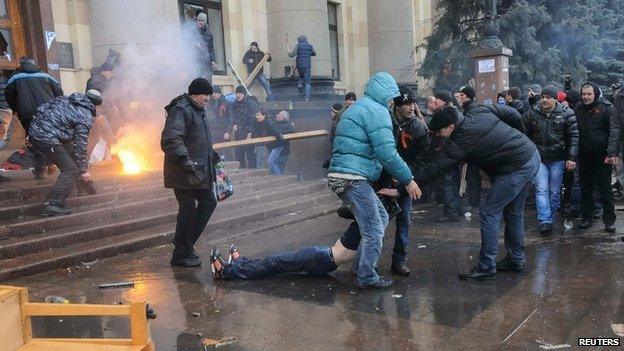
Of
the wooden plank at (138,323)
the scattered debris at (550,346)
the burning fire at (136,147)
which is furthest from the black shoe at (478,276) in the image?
the burning fire at (136,147)

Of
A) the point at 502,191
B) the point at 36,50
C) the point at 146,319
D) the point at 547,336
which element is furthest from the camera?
the point at 36,50

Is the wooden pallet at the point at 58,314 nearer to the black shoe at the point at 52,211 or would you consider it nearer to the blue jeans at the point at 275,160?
the black shoe at the point at 52,211

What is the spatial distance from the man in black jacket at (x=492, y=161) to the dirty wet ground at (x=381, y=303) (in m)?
0.28

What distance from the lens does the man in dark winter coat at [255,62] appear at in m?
14.8

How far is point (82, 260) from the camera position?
6062 millimetres

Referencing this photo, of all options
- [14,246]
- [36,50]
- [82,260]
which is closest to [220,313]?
[82,260]

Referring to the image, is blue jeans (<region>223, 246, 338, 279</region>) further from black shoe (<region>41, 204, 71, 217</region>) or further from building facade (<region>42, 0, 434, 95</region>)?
building facade (<region>42, 0, 434, 95</region>)

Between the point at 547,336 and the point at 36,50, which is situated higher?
the point at 36,50

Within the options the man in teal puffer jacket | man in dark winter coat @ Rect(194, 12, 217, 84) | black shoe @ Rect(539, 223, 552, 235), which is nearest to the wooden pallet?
the man in teal puffer jacket

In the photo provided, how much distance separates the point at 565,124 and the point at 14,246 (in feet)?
21.6

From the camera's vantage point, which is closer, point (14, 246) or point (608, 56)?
point (14, 246)

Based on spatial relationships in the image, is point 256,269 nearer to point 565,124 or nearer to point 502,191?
point 502,191

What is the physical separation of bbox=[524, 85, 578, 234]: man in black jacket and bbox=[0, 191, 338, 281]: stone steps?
3.37 metres

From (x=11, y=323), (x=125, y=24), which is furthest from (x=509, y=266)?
(x=125, y=24)
